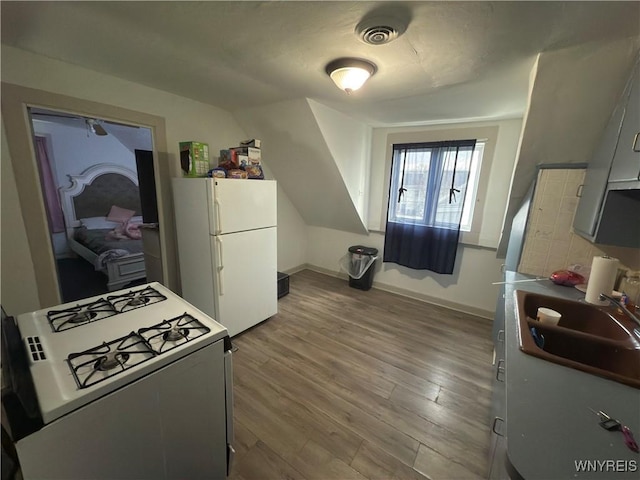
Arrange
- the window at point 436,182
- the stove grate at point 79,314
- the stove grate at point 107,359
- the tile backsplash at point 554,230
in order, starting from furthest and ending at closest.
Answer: the window at point 436,182
the tile backsplash at point 554,230
the stove grate at point 79,314
the stove grate at point 107,359

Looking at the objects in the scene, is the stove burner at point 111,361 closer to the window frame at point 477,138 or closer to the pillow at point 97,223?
the window frame at point 477,138

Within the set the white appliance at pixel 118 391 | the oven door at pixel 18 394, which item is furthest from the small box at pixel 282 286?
the oven door at pixel 18 394

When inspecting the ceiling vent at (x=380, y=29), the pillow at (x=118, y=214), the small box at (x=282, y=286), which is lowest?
the small box at (x=282, y=286)

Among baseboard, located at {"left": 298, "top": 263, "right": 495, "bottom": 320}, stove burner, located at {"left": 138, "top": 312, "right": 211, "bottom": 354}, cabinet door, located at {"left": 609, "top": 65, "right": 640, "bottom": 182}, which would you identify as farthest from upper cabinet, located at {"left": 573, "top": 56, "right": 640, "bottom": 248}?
stove burner, located at {"left": 138, "top": 312, "right": 211, "bottom": 354}

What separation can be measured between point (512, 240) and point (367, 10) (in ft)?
7.00

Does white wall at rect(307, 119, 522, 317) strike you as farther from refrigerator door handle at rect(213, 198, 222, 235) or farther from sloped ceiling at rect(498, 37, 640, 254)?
refrigerator door handle at rect(213, 198, 222, 235)

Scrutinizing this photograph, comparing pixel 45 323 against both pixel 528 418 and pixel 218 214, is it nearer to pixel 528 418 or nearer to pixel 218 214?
pixel 218 214

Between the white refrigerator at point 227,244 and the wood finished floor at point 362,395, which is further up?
the white refrigerator at point 227,244

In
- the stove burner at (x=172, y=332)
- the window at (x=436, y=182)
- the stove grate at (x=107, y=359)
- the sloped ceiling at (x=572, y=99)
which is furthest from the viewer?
the window at (x=436, y=182)

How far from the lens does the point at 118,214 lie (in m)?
4.50

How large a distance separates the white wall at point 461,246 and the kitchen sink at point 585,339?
4.60 feet

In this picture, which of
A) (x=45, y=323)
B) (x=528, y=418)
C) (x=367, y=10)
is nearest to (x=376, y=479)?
(x=528, y=418)

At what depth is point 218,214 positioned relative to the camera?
6.70 feet

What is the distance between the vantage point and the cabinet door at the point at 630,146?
1.03 metres
